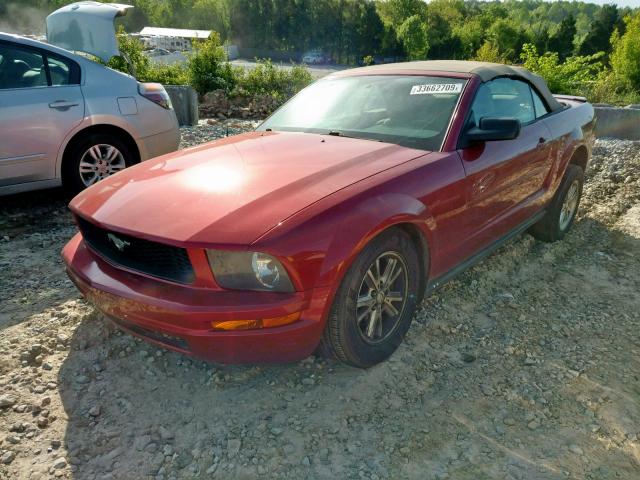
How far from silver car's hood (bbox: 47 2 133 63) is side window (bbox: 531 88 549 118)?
16.0ft

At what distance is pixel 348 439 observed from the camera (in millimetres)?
2285

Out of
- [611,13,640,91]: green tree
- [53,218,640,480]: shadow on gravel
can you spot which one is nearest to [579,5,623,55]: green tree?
[611,13,640,91]: green tree

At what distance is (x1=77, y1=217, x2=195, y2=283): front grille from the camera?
2281mm

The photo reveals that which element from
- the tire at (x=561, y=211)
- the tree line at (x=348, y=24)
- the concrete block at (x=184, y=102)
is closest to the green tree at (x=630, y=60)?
the concrete block at (x=184, y=102)

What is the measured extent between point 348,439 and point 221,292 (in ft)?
2.74

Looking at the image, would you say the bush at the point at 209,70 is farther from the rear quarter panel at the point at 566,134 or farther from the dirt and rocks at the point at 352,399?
the dirt and rocks at the point at 352,399

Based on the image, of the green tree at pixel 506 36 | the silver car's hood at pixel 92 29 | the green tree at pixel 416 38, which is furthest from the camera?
the green tree at pixel 416 38

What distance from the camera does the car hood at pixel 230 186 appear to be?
2268 millimetres

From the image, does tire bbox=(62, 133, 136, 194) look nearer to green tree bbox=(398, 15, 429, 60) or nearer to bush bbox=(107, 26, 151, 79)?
bush bbox=(107, 26, 151, 79)

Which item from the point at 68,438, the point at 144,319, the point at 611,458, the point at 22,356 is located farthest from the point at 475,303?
the point at 22,356

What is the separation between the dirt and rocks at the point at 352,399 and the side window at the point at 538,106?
138 cm

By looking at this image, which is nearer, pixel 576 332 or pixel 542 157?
pixel 576 332

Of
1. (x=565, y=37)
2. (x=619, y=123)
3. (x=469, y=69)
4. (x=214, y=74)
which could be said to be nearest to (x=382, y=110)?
(x=469, y=69)

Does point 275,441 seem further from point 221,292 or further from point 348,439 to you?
point 221,292
